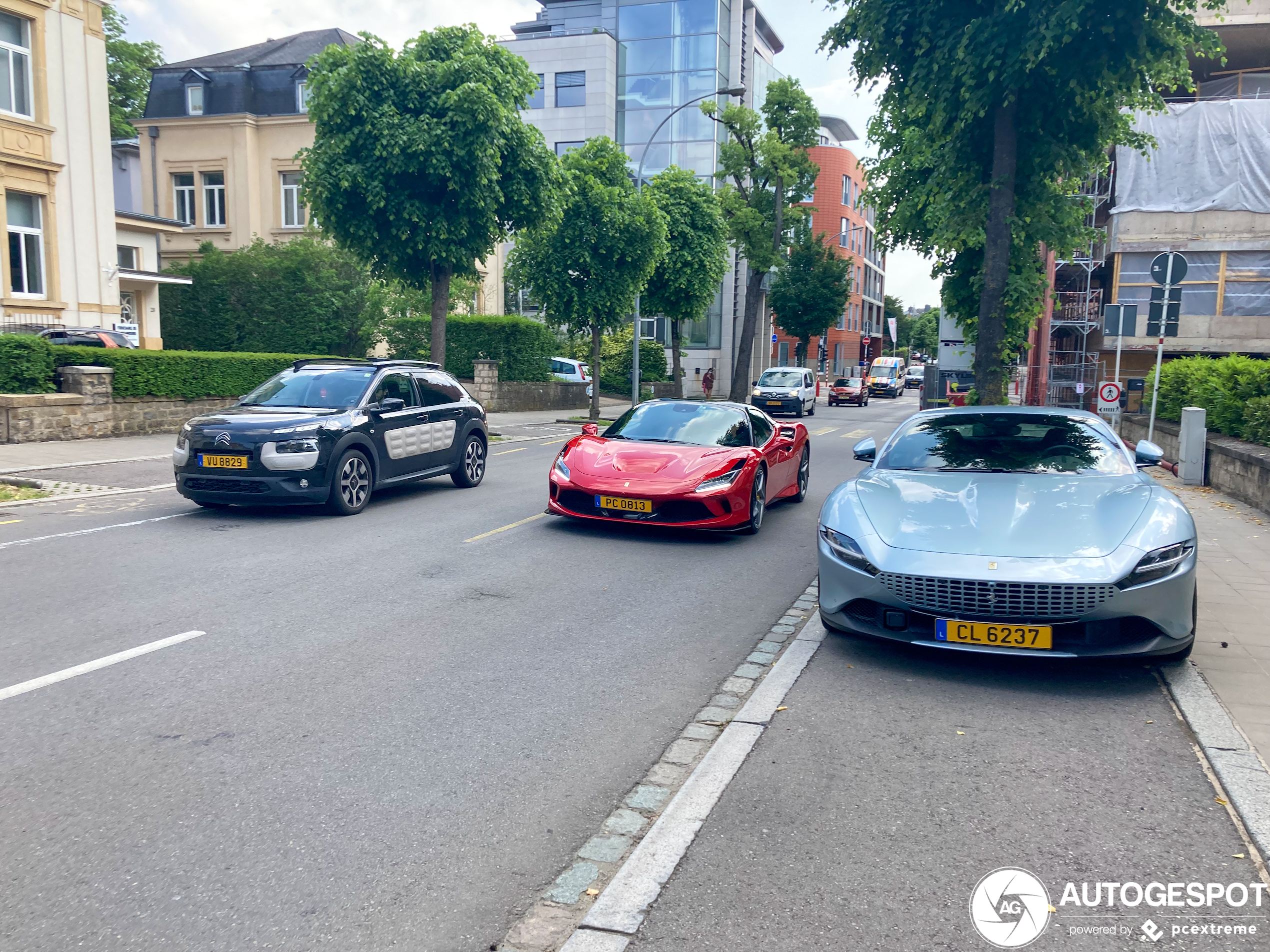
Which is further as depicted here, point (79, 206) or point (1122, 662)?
point (79, 206)

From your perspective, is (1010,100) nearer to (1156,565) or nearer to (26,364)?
(1156,565)

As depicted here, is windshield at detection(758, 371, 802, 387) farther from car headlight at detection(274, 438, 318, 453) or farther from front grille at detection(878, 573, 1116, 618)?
front grille at detection(878, 573, 1116, 618)

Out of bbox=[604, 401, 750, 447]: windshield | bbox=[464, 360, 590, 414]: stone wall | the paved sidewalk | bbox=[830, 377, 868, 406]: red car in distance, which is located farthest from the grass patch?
bbox=[830, 377, 868, 406]: red car in distance

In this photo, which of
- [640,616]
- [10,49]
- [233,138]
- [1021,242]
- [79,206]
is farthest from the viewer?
[233,138]

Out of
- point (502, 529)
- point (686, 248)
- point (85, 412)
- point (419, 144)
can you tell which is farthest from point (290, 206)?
point (502, 529)

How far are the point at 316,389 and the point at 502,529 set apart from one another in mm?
2915

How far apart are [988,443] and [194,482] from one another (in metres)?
7.47

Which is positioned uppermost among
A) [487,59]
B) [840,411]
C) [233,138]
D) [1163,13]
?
[233,138]

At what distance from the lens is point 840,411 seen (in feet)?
138

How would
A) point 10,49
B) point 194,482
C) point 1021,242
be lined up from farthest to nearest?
point 10,49 < point 1021,242 < point 194,482

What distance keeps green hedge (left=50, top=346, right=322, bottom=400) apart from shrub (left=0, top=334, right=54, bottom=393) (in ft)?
0.67

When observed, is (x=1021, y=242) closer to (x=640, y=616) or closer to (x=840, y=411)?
(x=640, y=616)

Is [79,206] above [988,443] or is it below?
above

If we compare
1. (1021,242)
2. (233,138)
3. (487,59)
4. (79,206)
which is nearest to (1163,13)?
(1021,242)
